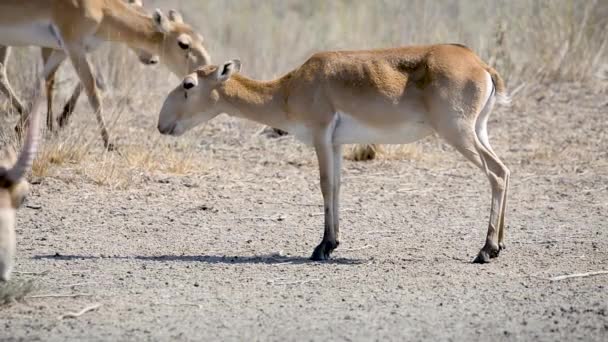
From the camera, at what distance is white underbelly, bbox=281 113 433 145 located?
9078mm

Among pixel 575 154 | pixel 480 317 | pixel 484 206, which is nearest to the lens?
pixel 480 317

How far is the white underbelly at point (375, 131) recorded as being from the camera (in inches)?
357

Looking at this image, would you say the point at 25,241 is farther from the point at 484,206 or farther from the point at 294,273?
the point at 484,206

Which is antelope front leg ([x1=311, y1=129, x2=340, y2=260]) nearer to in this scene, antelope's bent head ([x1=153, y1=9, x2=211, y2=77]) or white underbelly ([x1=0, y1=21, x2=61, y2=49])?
antelope's bent head ([x1=153, y1=9, x2=211, y2=77])

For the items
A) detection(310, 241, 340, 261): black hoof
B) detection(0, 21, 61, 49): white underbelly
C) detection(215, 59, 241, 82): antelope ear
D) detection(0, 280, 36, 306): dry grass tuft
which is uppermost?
detection(0, 21, 61, 49): white underbelly

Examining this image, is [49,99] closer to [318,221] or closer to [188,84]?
[188,84]

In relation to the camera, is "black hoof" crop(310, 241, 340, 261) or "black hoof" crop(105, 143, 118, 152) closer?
"black hoof" crop(310, 241, 340, 261)

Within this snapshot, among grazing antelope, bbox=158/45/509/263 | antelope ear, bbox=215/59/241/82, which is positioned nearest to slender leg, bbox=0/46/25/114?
antelope ear, bbox=215/59/241/82

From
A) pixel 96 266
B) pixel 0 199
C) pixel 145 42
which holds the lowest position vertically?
pixel 96 266

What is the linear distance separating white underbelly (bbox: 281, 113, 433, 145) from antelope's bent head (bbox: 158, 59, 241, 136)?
0.95 m

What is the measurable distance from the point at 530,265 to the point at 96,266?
3499 millimetres

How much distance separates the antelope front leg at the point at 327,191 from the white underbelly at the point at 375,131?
122mm

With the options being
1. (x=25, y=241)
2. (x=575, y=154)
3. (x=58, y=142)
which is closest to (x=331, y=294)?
(x=25, y=241)

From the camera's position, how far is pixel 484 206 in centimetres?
1128
